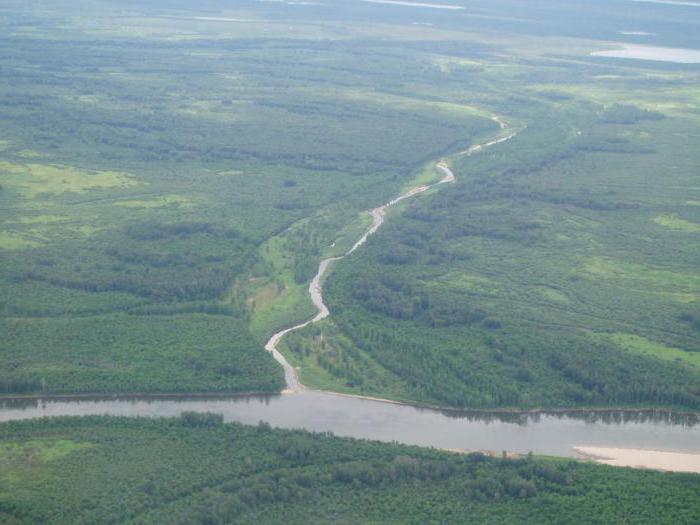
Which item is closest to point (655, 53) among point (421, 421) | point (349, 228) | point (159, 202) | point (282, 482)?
point (349, 228)

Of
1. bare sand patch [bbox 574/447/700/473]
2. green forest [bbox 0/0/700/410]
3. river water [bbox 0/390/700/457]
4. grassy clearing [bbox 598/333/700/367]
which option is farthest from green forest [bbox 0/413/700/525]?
grassy clearing [bbox 598/333/700/367]

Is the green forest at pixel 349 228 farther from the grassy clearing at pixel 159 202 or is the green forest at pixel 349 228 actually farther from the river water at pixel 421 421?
the river water at pixel 421 421

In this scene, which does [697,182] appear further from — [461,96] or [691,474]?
[691,474]

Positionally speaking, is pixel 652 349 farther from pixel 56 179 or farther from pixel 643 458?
pixel 56 179

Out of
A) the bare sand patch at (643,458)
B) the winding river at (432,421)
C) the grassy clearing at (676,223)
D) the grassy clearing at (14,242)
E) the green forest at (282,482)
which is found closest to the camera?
the green forest at (282,482)

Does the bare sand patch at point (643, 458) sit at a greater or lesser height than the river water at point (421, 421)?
lesser

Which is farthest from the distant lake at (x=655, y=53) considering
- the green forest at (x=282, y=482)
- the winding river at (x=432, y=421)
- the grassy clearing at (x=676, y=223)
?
the green forest at (x=282, y=482)
